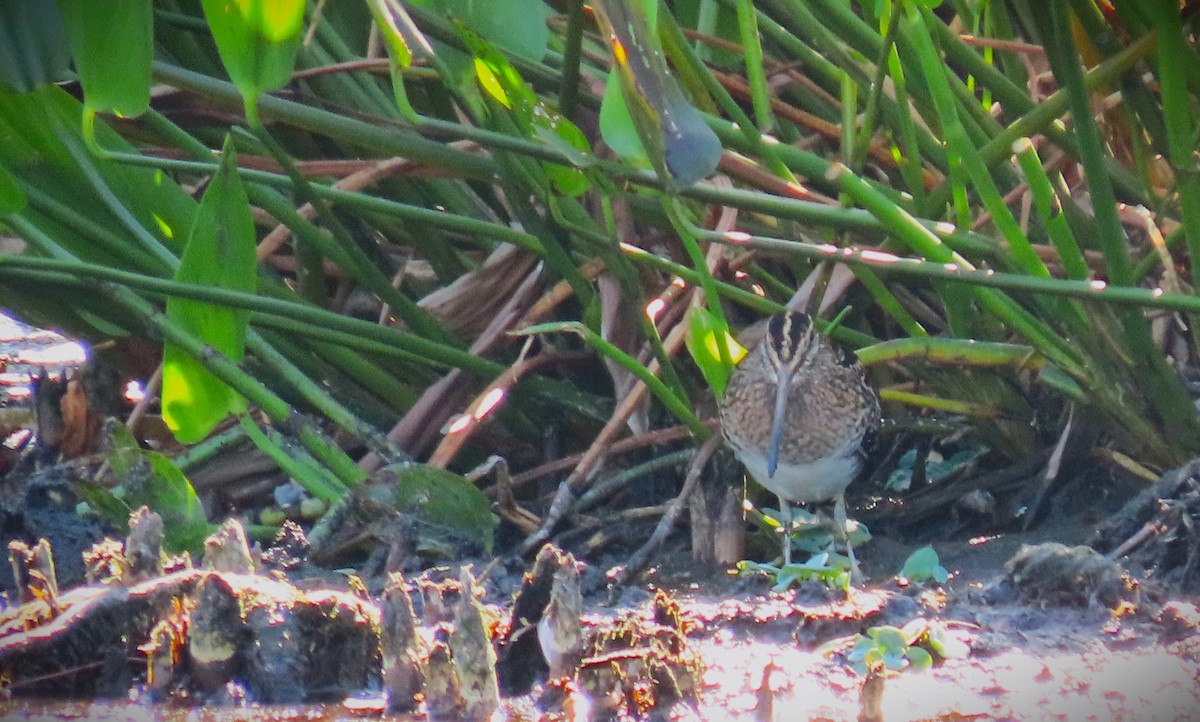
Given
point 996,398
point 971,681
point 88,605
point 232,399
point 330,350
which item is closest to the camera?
point 971,681

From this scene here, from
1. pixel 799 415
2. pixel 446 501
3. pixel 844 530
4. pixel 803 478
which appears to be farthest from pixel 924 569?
pixel 446 501

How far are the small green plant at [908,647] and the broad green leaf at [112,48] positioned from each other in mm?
1540

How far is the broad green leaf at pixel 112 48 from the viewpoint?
2.37 m

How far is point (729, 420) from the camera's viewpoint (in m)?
3.20

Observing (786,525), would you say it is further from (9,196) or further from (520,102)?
(9,196)

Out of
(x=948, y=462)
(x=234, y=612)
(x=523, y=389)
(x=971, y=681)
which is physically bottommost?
(x=971, y=681)

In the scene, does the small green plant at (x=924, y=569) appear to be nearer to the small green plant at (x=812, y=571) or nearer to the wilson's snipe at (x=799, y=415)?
the small green plant at (x=812, y=571)

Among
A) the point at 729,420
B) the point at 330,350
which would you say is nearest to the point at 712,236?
the point at 729,420

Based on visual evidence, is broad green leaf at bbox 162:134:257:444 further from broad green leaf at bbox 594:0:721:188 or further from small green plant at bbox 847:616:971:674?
small green plant at bbox 847:616:971:674

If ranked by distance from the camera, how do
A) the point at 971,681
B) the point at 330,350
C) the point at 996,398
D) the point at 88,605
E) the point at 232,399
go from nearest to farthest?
the point at 971,681 < the point at 88,605 < the point at 232,399 < the point at 996,398 < the point at 330,350

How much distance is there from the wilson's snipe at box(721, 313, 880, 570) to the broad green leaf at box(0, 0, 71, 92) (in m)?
1.51

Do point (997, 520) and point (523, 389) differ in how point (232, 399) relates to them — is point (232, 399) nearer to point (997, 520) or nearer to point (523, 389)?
point (523, 389)

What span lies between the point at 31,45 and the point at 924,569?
6.20 ft

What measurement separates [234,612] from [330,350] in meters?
1.04
